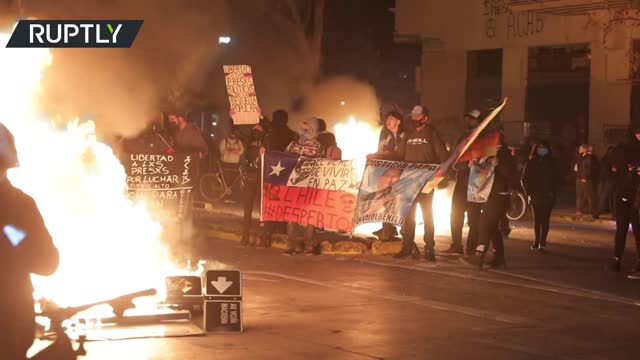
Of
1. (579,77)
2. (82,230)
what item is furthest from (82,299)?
(579,77)

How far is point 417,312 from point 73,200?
10.7ft

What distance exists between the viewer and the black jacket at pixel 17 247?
4.98 m

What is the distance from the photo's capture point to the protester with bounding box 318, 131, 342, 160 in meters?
15.2

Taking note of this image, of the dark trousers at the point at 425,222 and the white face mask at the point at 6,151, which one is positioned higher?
the white face mask at the point at 6,151

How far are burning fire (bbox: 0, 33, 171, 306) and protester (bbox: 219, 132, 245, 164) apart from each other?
13.6m

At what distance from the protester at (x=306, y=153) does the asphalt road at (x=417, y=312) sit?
0.35 m

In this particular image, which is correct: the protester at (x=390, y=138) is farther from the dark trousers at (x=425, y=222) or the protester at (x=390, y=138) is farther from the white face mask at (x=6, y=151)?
the white face mask at (x=6, y=151)

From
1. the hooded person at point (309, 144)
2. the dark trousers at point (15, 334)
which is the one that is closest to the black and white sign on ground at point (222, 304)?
the dark trousers at point (15, 334)

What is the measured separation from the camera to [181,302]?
9578 millimetres

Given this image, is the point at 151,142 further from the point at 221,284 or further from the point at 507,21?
the point at 507,21

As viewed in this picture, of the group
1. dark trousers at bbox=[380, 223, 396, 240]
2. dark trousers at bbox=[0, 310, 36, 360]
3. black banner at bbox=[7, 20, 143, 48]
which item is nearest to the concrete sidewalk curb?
dark trousers at bbox=[380, 223, 396, 240]

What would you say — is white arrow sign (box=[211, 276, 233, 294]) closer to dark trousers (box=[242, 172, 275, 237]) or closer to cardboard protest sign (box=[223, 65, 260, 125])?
dark trousers (box=[242, 172, 275, 237])

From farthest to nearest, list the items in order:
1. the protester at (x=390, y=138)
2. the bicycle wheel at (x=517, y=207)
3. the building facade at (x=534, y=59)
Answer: the building facade at (x=534, y=59), the bicycle wheel at (x=517, y=207), the protester at (x=390, y=138)

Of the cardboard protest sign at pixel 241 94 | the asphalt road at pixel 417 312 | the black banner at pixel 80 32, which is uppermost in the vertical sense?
the black banner at pixel 80 32
